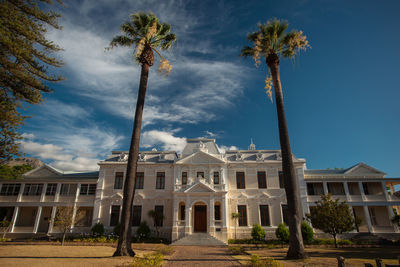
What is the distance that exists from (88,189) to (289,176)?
24707 millimetres

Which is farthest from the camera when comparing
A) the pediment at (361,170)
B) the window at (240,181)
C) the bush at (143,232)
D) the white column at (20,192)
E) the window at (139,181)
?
the window at (139,181)

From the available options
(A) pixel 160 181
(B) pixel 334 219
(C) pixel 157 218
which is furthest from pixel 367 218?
(A) pixel 160 181

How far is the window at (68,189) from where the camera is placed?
2800cm

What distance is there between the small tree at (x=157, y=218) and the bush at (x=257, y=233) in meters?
10.0

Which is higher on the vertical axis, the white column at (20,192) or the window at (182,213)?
the white column at (20,192)

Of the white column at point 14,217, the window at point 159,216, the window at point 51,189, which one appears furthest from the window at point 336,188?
the white column at point 14,217

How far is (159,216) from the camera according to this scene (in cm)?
2525

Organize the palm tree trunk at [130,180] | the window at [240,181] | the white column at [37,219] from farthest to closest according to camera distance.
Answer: the window at [240,181] < the white column at [37,219] < the palm tree trunk at [130,180]

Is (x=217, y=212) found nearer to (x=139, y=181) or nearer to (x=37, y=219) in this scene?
(x=139, y=181)

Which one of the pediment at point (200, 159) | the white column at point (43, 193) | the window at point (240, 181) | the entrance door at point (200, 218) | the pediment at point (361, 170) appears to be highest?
the pediment at point (200, 159)

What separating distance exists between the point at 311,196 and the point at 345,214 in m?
7.43

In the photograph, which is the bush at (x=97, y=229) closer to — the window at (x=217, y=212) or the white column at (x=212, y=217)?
the white column at (x=212, y=217)

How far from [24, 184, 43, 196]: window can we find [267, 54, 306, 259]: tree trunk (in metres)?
29.6

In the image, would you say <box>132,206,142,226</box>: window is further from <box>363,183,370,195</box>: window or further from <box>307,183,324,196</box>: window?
A: <box>363,183,370,195</box>: window
